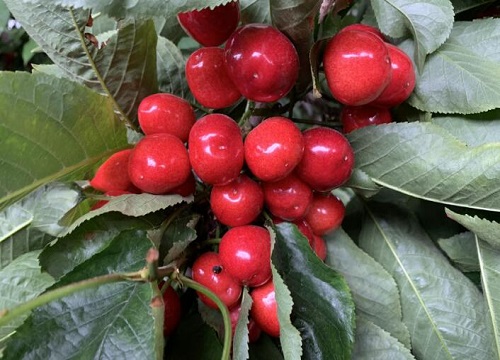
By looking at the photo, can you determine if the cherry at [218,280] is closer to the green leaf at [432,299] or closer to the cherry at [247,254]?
the cherry at [247,254]

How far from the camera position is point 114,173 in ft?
1.43

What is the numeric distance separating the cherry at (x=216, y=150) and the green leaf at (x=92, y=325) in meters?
0.09

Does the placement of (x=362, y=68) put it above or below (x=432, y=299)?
above

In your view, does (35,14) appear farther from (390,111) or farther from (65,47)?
(390,111)

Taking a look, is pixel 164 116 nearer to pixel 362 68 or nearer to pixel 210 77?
pixel 210 77

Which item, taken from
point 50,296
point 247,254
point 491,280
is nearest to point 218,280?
point 247,254

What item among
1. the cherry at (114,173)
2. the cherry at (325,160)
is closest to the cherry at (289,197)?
the cherry at (325,160)

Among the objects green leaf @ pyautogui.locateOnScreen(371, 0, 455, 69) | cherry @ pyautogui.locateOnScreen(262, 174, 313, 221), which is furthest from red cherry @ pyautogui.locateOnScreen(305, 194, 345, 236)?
green leaf @ pyautogui.locateOnScreen(371, 0, 455, 69)

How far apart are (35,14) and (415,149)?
1.00 feet

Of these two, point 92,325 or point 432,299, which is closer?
point 92,325

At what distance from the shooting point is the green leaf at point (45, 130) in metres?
0.37

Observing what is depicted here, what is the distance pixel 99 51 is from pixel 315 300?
0.82 feet

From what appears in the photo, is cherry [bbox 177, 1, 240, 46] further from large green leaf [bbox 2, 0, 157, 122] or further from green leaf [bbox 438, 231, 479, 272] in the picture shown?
green leaf [bbox 438, 231, 479, 272]

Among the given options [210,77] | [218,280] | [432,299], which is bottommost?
[432,299]
